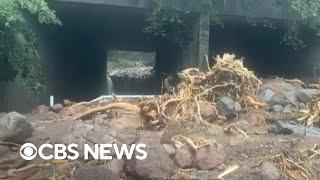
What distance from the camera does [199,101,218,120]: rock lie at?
8664 millimetres

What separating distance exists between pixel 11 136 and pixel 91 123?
1.97 m

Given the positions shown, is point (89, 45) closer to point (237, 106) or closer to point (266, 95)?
point (266, 95)

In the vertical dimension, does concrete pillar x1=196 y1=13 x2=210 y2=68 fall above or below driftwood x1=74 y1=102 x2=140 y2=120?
above

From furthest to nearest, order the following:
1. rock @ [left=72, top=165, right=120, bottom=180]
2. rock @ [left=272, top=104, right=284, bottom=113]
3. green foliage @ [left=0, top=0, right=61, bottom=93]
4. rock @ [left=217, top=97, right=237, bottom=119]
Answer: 1. rock @ [left=272, top=104, right=284, bottom=113]
2. rock @ [left=217, top=97, right=237, bottom=119]
3. green foliage @ [left=0, top=0, right=61, bottom=93]
4. rock @ [left=72, top=165, right=120, bottom=180]

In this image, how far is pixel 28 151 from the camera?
634 cm

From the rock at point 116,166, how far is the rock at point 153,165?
0.09 metres

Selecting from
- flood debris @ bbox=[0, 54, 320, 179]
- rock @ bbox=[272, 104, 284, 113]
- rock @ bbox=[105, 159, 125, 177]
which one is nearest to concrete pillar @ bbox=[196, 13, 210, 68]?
flood debris @ bbox=[0, 54, 320, 179]

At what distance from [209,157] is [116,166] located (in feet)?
3.94

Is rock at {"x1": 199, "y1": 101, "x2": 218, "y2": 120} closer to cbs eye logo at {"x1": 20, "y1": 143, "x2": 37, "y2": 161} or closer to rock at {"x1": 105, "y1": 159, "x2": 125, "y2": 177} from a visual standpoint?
rock at {"x1": 105, "y1": 159, "x2": 125, "y2": 177}

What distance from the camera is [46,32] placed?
518 inches

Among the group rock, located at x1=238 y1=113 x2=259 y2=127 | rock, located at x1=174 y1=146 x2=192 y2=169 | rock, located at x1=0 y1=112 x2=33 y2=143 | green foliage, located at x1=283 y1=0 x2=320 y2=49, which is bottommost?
rock, located at x1=238 y1=113 x2=259 y2=127

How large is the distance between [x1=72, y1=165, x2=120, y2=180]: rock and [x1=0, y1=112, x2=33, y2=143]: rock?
1.20 meters

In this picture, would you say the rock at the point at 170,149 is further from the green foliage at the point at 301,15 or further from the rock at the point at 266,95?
the green foliage at the point at 301,15

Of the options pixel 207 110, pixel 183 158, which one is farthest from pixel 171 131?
pixel 207 110
